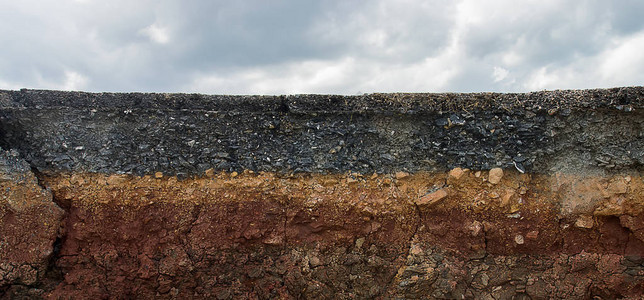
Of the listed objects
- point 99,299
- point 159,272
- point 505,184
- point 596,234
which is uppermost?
point 505,184

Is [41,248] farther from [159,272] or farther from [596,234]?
[596,234]

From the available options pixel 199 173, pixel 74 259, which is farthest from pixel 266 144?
pixel 74 259

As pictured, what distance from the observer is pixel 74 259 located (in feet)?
10.7

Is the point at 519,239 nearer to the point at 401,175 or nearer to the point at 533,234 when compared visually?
the point at 533,234

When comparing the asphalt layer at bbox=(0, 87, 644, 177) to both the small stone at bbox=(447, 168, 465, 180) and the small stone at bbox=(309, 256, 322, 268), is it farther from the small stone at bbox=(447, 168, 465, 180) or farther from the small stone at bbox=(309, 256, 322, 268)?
the small stone at bbox=(309, 256, 322, 268)

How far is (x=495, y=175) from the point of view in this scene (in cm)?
323

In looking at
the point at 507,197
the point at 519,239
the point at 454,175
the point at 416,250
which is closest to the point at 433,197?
the point at 454,175

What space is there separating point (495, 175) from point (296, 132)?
161 centimetres

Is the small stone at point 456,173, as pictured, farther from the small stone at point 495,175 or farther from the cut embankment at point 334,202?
the small stone at point 495,175

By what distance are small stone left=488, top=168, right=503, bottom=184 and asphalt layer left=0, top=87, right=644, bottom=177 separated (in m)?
0.05

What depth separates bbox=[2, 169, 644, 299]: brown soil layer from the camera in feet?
10.6

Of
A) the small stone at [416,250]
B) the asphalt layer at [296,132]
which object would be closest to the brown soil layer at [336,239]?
the small stone at [416,250]

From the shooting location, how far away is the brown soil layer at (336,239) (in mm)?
3232

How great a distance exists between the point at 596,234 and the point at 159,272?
3463 mm
